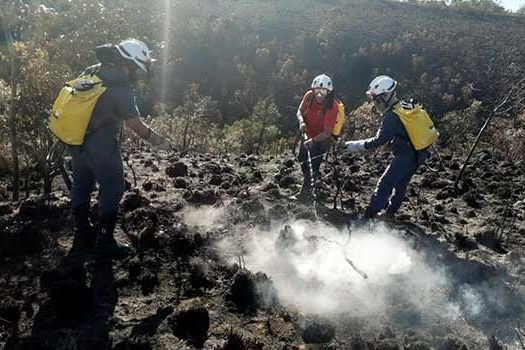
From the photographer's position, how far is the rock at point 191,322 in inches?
160

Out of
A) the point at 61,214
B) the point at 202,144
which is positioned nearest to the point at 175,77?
the point at 202,144

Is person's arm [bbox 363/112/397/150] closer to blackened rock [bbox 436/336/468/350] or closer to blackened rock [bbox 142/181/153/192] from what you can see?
blackened rock [bbox 436/336/468/350]

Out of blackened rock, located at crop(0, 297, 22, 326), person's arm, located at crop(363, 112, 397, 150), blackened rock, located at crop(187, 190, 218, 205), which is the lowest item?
blackened rock, located at crop(187, 190, 218, 205)

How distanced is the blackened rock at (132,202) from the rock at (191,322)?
8.81ft

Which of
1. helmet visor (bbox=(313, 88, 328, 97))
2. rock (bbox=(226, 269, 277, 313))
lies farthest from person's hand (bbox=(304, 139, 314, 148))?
rock (bbox=(226, 269, 277, 313))

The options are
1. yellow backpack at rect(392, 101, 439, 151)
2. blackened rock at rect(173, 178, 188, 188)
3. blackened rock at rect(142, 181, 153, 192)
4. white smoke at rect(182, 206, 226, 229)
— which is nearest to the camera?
yellow backpack at rect(392, 101, 439, 151)

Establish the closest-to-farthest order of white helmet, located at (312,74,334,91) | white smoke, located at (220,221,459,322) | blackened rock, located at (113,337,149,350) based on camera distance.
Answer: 1. blackened rock, located at (113,337,149,350)
2. white smoke, located at (220,221,459,322)
3. white helmet, located at (312,74,334,91)

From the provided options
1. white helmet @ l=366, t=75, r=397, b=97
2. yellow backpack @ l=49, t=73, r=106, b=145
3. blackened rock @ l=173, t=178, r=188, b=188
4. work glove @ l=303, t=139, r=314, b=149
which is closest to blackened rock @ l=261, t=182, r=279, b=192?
work glove @ l=303, t=139, r=314, b=149

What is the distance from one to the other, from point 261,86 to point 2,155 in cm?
4393

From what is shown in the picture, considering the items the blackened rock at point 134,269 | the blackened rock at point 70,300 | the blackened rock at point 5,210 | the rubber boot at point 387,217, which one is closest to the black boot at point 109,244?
the blackened rock at point 134,269

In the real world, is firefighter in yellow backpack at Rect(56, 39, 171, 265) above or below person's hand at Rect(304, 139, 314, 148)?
above

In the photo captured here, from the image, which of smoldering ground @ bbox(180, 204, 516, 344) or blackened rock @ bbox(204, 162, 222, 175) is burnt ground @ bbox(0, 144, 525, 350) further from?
blackened rock @ bbox(204, 162, 222, 175)

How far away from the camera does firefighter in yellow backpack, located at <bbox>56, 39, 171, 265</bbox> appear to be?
4551mm

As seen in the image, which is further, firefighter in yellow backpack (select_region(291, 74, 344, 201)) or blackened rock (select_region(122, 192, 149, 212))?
firefighter in yellow backpack (select_region(291, 74, 344, 201))
